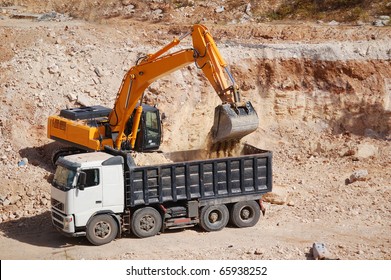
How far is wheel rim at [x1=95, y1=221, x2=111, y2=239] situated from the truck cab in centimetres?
5

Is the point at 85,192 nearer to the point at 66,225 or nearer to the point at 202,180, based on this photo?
the point at 66,225

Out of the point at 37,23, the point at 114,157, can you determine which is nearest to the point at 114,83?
the point at 37,23

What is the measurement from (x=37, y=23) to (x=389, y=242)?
721 inches

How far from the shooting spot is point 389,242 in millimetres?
20078

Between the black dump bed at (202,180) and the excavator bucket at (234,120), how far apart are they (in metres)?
0.64

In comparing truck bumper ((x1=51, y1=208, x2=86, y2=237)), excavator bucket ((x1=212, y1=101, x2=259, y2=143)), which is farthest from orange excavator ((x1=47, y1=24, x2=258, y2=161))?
truck bumper ((x1=51, y1=208, x2=86, y2=237))

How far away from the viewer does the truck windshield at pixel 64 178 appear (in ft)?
63.6

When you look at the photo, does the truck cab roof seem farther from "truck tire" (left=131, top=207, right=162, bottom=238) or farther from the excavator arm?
the excavator arm

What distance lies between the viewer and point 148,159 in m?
21.2

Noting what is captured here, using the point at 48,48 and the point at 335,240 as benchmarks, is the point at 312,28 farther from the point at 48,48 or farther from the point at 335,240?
the point at 335,240

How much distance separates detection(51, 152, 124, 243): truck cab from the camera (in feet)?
63.4

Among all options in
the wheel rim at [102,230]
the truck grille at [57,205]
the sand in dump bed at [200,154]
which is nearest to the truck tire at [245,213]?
the sand in dump bed at [200,154]

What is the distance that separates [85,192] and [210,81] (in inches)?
176

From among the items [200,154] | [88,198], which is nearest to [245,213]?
[200,154]
